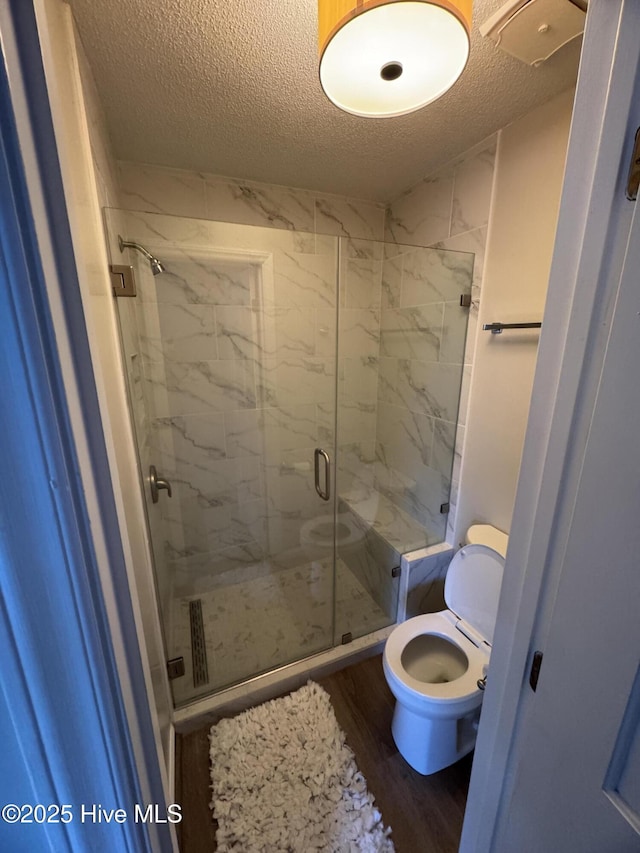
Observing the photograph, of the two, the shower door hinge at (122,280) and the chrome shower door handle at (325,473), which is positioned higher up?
the shower door hinge at (122,280)

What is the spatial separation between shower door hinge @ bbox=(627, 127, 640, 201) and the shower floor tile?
6.71 ft

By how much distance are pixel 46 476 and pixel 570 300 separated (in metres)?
0.76

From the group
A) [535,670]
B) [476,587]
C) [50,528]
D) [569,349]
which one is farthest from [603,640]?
[476,587]

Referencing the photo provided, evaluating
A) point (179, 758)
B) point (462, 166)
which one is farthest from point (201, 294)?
point (179, 758)

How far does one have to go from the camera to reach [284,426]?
2.30 meters

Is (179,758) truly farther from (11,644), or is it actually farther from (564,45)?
(564,45)

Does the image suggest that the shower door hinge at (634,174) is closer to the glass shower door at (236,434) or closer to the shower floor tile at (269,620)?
the glass shower door at (236,434)

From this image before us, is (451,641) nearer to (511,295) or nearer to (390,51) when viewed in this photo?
(511,295)

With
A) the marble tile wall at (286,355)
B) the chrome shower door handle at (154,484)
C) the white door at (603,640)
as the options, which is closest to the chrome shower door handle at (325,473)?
the marble tile wall at (286,355)

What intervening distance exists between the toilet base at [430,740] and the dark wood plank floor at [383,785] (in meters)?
0.05

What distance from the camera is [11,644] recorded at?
40cm

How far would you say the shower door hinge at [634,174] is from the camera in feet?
1.43

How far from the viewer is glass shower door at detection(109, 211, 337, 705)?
1.79 m

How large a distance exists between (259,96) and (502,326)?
1.32 metres
